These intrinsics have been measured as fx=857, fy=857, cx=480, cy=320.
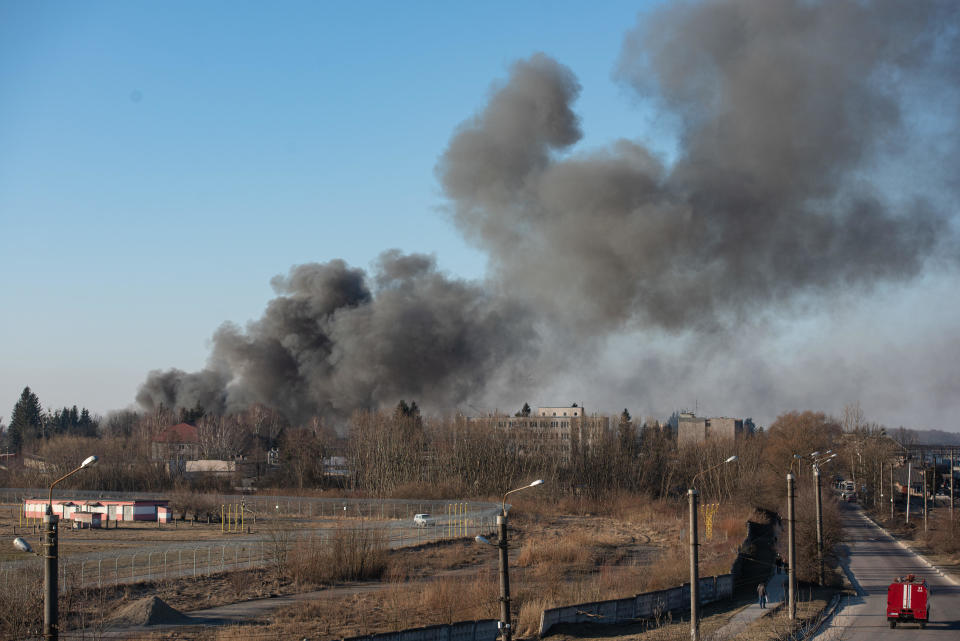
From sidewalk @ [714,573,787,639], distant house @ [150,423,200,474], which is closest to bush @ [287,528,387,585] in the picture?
sidewalk @ [714,573,787,639]

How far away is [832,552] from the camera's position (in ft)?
96.8

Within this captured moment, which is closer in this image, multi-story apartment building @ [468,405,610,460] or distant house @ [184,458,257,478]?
multi-story apartment building @ [468,405,610,460]

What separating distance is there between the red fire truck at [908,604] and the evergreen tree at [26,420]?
78.4 m

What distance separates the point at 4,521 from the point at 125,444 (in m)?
24.2

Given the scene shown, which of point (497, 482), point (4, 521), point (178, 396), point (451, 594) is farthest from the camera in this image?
point (178, 396)

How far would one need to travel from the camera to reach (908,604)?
17.7 metres

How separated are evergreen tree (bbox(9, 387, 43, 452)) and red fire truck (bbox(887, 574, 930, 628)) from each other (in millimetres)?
78430

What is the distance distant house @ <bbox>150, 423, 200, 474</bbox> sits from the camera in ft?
182

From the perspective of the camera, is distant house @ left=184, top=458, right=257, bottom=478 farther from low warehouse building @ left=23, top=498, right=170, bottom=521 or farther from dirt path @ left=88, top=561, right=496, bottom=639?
dirt path @ left=88, top=561, right=496, bottom=639

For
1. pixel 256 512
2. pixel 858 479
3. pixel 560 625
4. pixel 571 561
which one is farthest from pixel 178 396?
pixel 560 625

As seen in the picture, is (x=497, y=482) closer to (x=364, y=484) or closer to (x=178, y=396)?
(x=364, y=484)

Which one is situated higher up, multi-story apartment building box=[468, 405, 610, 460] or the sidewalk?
multi-story apartment building box=[468, 405, 610, 460]

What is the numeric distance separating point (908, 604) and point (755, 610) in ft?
10.6

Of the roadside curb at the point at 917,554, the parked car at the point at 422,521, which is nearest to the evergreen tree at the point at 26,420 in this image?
the parked car at the point at 422,521
